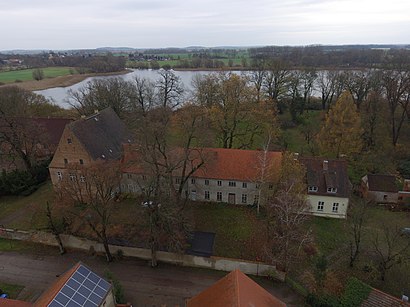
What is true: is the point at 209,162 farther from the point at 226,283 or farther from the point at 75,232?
the point at 226,283

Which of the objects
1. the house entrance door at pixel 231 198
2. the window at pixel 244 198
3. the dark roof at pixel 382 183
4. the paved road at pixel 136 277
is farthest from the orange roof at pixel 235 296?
the dark roof at pixel 382 183

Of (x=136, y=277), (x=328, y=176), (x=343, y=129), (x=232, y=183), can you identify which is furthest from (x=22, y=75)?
(x=328, y=176)

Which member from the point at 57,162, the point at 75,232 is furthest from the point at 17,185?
the point at 75,232

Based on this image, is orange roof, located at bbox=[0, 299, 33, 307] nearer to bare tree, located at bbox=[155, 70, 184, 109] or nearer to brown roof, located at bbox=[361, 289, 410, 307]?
brown roof, located at bbox=[361, 289, 410, 307]

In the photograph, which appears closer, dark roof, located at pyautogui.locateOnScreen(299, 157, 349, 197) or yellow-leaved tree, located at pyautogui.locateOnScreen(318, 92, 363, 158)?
dark roof, located at pyautogui.locateOnScreen(299, 157, 349, 197)

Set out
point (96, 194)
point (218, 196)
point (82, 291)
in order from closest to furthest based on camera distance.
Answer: point (82, 291) → point (96, 194) → point (218, 196)

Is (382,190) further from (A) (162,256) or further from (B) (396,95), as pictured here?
(A) (162,256)

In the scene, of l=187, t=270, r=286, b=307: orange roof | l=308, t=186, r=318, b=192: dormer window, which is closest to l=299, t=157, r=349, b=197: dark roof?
l=308, t=186, r=318, b=192: dormer window
